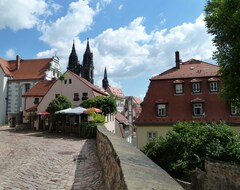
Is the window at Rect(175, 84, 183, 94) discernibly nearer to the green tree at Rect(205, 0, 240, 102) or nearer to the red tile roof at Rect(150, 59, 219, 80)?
the red tile roof at Rect(150, 59, 219, 80)

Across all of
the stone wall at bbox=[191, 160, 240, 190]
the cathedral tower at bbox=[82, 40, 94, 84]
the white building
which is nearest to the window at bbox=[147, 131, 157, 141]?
the stone wall at bbox=[191, 160, 240, 190]

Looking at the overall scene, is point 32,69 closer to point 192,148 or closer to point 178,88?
point 178,88

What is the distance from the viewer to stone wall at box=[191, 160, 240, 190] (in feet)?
37.9

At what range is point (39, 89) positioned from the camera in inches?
1608

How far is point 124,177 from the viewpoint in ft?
11.9

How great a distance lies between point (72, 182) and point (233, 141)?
1038 centimetres

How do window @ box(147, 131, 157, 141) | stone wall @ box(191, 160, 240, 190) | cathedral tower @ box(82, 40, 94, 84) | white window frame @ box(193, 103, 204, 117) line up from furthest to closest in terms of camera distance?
cathedral tower @ box(82, 40, 94, 84), window @ box(147, 131, 157, 141), white window frame @ box(193, 103, 204, 117), stone wall @ box(191, 160, 240, 190)

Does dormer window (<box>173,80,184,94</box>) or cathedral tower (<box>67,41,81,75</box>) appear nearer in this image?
dormer window (<box>173,80,184,94</box>)

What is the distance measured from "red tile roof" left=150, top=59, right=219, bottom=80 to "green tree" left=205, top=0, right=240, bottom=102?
15221 mm

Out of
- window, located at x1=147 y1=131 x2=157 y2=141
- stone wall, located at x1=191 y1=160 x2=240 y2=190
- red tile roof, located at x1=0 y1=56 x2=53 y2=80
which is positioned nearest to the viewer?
stone wall, located at x1=191 y1=160 x2=240 y2=190

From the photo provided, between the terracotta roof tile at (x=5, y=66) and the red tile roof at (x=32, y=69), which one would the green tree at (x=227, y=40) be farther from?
the terracotta roof tile at (x=5, y=66)

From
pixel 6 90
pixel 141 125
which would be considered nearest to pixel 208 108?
pixel 141 125

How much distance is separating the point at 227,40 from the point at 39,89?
3270 cm

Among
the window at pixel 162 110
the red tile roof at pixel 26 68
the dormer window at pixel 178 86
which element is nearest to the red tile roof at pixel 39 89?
the red tile roof at pixel 26 68
